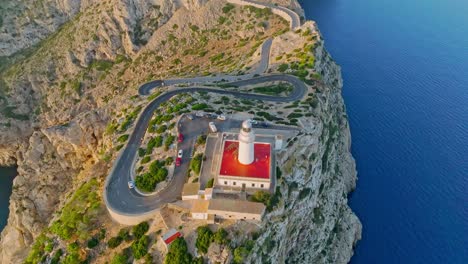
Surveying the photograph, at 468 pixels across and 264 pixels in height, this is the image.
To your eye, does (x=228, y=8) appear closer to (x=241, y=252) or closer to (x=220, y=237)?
(x=220, y=237)

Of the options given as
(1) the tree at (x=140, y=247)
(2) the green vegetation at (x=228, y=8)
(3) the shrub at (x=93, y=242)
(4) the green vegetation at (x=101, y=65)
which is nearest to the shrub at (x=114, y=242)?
(3) the shrub at (x=93, y=242)

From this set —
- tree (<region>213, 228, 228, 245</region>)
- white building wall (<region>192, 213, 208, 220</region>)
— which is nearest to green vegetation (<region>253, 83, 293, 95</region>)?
white building wall (<region>192, 213, 208, 220</region>)

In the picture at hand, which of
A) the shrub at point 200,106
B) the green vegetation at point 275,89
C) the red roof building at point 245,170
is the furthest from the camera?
the green vegetation at point 275,89

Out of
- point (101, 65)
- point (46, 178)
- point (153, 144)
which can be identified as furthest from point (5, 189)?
point (153, 144)

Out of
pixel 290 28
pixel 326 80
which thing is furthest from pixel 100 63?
pixel 326 80

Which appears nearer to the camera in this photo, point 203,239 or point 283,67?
point 203,239

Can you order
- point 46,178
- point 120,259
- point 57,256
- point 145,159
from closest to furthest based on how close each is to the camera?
point 120,259, point 57,256, point 145,159, point 46,178

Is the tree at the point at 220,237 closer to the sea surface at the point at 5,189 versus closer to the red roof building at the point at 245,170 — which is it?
the red roof building at the point at 245,170
